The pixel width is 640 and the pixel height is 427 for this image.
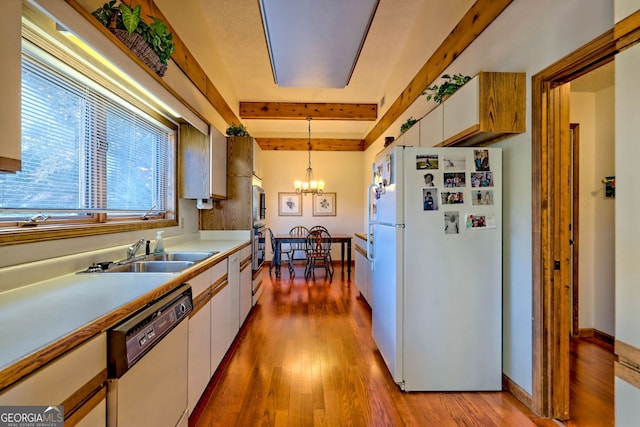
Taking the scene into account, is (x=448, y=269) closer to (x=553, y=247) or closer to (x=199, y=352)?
(x=553, y=247)

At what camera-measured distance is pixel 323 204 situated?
22.9ft

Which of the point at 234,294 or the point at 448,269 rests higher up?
the point at 448,269

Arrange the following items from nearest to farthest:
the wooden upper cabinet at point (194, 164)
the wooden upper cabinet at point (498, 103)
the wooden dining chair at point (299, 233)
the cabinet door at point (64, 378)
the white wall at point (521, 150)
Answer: the cabinet door at point (64, 378) < the white wall at point (521, 150) < the wooden upper cabinet at point (498, 103) < the wooden upper cabinet at point (194, 164) < the wooden dining chair at point (299, 233)

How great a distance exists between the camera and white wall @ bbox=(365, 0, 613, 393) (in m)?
1.60

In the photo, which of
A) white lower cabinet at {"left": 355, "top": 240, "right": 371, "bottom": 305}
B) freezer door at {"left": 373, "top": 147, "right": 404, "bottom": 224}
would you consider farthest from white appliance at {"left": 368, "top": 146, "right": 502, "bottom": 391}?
white lower cabinet at {"left": 355, "top": 240, "right": 371, "bottom": 305}

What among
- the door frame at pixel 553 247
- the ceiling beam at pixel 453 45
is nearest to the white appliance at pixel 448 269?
the door frame at pixel 553 247

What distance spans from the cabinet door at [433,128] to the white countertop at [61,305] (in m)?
2.07

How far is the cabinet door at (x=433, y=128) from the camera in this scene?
2.32 metres

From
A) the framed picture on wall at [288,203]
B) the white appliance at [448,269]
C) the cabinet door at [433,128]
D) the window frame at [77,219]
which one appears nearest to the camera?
the window frame at [77,219]

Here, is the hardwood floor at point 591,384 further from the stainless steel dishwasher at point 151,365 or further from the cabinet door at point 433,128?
the stainless steel dishwasher at point 151,365

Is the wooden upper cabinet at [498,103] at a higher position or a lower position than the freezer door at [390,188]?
higher

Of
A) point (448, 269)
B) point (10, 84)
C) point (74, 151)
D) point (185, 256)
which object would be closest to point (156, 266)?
point (185, 256)

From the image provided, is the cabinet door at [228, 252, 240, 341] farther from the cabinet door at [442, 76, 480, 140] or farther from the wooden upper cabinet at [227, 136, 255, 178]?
the cabinet door at [442, 76, 480, 140]

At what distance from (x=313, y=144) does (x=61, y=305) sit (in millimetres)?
6294
